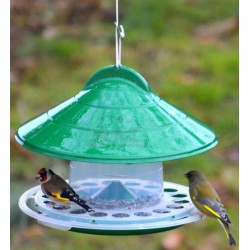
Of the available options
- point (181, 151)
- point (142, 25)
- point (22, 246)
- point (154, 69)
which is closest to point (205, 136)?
point (181, 151)

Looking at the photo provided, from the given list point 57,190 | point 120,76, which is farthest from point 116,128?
point 57,190

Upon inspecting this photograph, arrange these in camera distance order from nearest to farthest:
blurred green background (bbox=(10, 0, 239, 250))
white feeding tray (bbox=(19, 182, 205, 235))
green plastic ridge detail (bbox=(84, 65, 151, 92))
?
white feeding tray (bbox=(19, 182, 205, 235)) < green plastic ridge detail (bbox=(84, 65, 151, 92)) < blurred green background (bbox=(10, 0, 239, 250))

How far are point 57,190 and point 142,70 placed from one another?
13.3 ft

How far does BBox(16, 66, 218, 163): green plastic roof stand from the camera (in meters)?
4.11

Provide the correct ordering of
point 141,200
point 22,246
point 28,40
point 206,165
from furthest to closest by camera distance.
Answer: point 28,40
point 206,165
point 22,246
point 141,200

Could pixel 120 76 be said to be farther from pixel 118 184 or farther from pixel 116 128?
pixel 118 184

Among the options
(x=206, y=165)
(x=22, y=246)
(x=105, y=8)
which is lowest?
(x=22, y=246)

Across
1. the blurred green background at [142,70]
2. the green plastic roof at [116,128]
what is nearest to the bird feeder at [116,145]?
the green plastic roof at [116,128]

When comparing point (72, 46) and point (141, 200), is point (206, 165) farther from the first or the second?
point (141, 200)

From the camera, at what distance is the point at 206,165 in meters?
7.73

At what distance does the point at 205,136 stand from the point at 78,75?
4.16 metres

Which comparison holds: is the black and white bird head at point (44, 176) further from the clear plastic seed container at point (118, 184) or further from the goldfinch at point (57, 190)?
the clear plastic seed container at point (118, 184)

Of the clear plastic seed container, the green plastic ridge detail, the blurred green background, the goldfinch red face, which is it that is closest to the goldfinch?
the goldfinch red face

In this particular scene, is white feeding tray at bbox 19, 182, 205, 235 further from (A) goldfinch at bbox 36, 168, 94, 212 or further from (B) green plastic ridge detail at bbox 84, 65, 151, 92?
(B) green plastic ridge detail at bbox 84, 65, 151, 92
